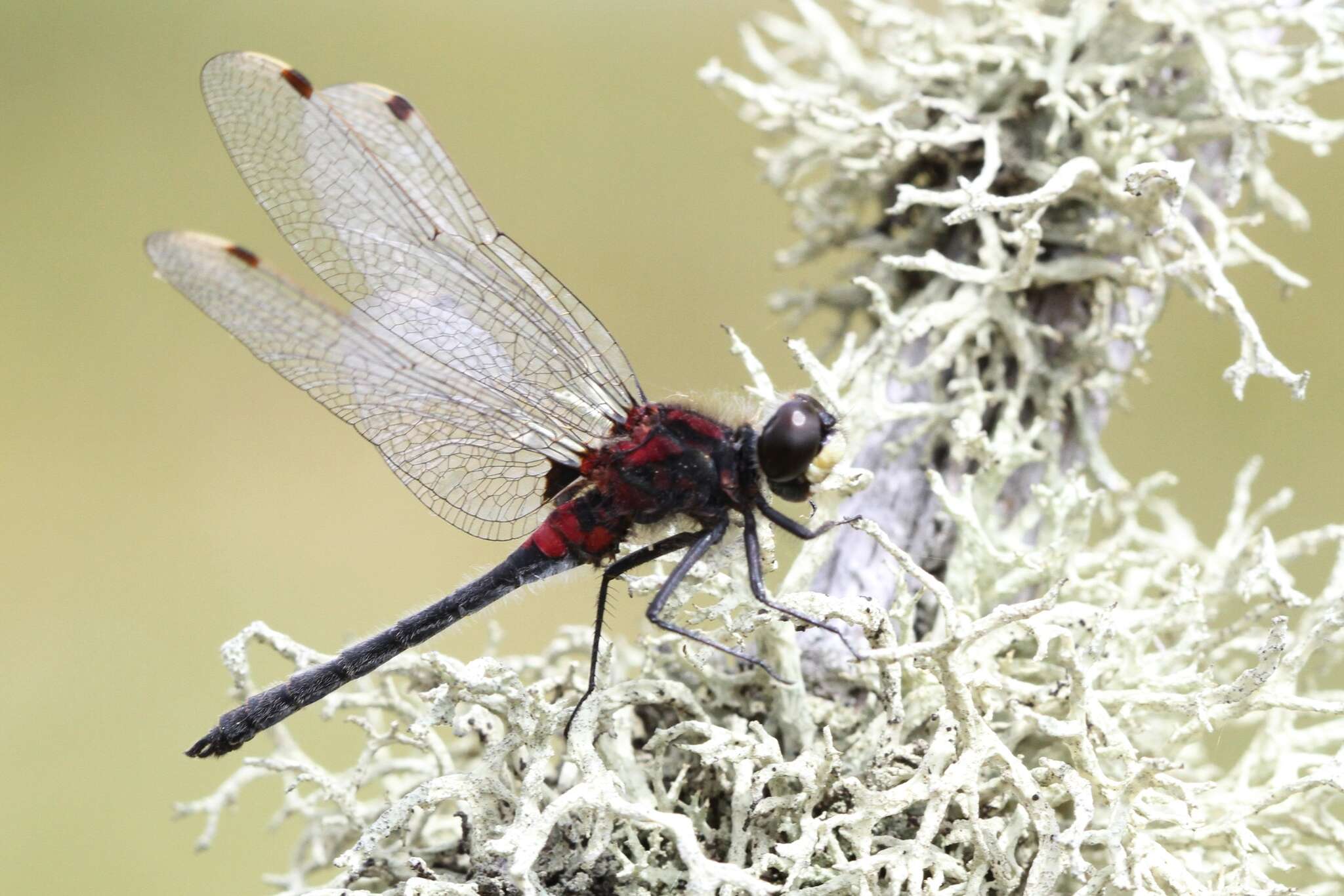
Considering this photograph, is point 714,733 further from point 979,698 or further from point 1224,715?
point 1224,715

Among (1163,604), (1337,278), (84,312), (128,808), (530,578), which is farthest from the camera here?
(84,312)

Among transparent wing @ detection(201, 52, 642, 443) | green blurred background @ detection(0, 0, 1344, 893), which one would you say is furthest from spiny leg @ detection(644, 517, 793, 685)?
green blurred background @ detection(0, 0, 1344, 893)

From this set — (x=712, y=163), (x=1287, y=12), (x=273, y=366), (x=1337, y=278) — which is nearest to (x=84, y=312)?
(x=712, y=163)

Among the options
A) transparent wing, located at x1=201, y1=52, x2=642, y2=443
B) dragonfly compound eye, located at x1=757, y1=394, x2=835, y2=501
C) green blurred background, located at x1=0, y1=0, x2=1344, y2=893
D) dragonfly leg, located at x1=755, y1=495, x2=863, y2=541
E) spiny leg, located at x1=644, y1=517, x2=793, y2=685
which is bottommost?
spiny leg, located at x1=644, y1=517, x2=793, y2=685

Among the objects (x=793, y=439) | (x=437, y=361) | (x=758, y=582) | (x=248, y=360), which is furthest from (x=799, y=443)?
(x=248, y=360)

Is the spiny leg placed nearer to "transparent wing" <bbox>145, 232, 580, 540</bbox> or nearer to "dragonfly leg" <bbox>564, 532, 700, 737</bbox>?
"dragonfly leg" <bbox>564, 532, 700, 737</bbox>

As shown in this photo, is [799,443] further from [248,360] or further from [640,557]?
[248,360]

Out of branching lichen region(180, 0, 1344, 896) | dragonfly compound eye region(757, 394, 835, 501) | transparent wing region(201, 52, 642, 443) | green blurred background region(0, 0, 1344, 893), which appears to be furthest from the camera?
green blurred background region(0, 0, 1344, 893)
